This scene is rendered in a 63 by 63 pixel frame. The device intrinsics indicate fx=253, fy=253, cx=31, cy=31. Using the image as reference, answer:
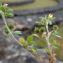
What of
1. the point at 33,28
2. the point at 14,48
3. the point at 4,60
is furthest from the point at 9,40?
the point at 33,28

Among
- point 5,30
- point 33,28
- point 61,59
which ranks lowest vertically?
point 61,59

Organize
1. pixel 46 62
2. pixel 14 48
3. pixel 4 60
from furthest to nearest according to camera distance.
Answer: pixel 46 62 < pixel 14 48 < pixel 4 60

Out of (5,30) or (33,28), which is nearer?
(5,30)

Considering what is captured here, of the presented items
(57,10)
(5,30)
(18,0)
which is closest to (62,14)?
(57,10)

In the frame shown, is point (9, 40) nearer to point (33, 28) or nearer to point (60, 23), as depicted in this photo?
point (33, 28)

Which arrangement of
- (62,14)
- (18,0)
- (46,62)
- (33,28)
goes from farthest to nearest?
(18,0)
(62,14)
(33,28)
(46,62)

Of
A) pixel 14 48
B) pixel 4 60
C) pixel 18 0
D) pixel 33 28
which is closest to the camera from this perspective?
pixel 4 60

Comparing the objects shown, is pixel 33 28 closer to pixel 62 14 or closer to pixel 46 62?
pixel 62 14

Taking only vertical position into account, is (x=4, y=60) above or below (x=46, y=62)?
above

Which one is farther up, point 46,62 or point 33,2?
point 33,2
